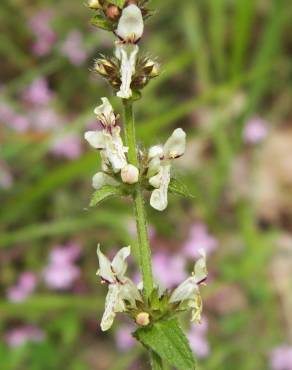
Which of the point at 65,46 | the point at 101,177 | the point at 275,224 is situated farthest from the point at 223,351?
the point at 65,46

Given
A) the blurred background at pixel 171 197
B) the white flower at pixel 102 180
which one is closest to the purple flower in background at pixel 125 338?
the blurred background at pixel 171 197

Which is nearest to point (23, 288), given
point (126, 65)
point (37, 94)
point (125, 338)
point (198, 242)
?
point (125, 338)

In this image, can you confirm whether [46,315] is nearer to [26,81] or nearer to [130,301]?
[26,81]

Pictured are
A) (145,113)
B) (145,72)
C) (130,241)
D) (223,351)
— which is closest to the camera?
(145,72)

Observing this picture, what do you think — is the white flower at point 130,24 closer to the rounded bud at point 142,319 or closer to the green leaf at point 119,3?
the green leaf at point 119,3

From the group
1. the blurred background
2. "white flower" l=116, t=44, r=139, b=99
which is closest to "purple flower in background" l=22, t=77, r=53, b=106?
the blurred background
